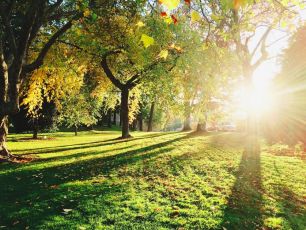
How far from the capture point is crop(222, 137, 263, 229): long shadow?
7656 mm

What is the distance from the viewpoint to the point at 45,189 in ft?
34.5

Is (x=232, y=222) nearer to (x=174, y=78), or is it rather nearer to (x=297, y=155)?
(x=297, y=155)

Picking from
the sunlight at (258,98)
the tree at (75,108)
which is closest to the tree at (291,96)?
the sunlight at (258,98)

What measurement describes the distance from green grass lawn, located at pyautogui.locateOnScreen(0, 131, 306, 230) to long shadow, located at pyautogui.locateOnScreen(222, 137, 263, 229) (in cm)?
2

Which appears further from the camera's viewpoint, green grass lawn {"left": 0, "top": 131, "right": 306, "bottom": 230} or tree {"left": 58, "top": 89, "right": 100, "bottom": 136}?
tree {"left": 58, "top": 89, "right": 100, "bottom": 136}

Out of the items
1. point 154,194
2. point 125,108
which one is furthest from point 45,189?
point 125,108

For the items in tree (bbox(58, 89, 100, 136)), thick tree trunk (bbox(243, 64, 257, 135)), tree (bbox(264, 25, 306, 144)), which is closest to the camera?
tree (bbox(264, 25, 306, 144))

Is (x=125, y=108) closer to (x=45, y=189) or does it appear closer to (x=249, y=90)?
(x=249, y=90)

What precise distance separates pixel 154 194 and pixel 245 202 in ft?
8.84

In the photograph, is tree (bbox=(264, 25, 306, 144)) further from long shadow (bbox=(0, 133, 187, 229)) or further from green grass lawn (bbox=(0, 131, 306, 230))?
long shadow (bbox=(0, 133, 187, 229))

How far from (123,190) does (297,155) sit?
1319 centimetres

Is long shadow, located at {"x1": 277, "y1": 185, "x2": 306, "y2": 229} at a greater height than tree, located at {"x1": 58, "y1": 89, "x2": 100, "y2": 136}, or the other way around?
tree, located at {"x1": 58, "y1": 89, "x2": 100, "y2": 136}

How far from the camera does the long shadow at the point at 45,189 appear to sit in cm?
792

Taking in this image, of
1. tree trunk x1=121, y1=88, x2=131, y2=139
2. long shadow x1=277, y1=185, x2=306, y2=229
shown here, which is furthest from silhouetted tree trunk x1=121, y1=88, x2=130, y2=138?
long shadow x1=277, y1=185, x2=306, y2=229
